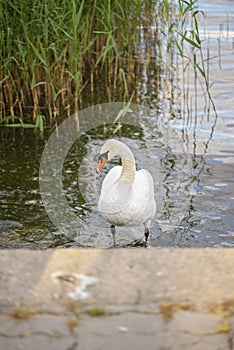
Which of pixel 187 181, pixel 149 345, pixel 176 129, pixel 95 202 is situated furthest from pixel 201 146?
pixel 149 345

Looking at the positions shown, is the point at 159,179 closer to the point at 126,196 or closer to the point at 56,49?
the point at 126,196

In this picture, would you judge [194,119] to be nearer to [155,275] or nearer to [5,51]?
[5,51]

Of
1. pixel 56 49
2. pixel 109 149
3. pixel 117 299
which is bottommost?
pixel 109 149

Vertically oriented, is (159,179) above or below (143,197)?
below

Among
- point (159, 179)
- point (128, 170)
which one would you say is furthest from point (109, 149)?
point (159, 179)

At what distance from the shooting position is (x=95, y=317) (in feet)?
6.07

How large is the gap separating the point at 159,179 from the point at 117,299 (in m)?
3.61

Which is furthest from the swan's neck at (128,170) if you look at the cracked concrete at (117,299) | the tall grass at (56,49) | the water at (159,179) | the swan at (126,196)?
the cracked concrete at (117,299)

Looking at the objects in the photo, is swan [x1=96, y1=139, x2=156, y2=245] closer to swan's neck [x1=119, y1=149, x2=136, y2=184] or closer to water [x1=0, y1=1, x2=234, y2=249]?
swan's neck [x1=119, y1=149, x2=136, y2=184]

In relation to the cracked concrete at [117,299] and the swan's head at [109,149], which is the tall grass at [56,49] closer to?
the swan's head at [109,149]

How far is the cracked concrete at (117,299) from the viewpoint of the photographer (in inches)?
69.3

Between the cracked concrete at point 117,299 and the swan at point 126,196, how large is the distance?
2047 millimetres

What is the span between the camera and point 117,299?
1.93 meters

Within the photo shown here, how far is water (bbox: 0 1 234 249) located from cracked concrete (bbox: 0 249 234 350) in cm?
224
